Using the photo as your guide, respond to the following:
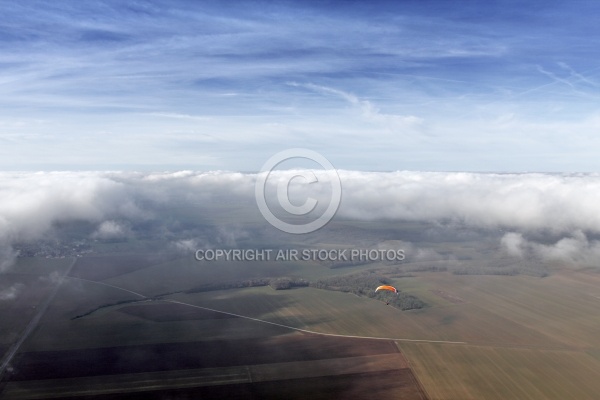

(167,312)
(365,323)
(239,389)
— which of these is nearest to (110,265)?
(167,312)

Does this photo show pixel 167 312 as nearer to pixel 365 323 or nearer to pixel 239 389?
pixel 239 389

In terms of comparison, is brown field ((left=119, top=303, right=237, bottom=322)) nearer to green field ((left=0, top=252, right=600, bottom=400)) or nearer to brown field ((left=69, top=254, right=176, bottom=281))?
green field ((left=0, top=252, right=600, bottom=400))

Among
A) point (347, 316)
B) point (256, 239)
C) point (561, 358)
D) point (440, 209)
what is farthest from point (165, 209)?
point (561, 358)

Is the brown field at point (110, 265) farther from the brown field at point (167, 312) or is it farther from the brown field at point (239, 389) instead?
the brown field at point (239, 389)

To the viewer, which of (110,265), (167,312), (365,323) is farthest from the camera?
(110,265)

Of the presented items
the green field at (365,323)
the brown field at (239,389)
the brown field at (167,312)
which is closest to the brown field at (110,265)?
the green field at (365,323)

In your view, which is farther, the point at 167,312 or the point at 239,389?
the point at 167,312

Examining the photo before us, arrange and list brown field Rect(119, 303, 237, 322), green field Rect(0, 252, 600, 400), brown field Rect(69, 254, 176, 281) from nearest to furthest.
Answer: green field Rect(0, 252, 600, 400)
brown field Rect(119, 303, 237, 322)
brown field Rect(69, 254, 176, 281)

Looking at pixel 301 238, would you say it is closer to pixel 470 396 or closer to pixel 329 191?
pixel 329 191

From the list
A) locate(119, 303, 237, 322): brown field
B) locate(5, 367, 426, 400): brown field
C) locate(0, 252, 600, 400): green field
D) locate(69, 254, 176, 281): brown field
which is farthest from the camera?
locate(69, 254, 176, 281): brown field

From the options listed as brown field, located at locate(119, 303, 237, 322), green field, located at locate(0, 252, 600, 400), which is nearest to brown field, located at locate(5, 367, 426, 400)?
green field, located at locate(0, 252, 600, 400)

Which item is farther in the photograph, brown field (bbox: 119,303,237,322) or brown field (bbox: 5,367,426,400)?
brown field (bbox: 119,303,237,322)
